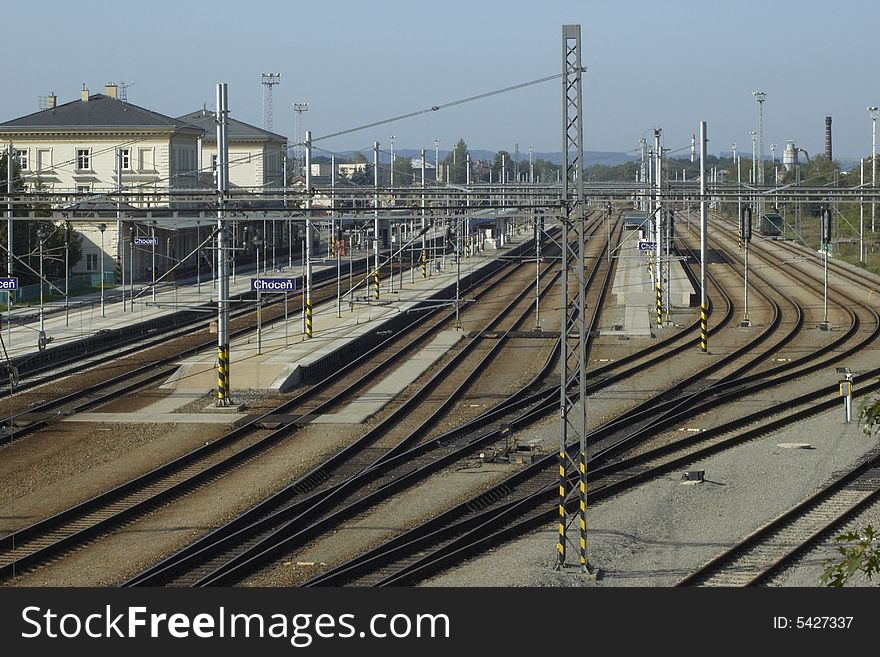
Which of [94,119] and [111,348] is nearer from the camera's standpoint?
[111,348]

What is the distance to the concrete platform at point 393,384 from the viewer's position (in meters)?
22.4

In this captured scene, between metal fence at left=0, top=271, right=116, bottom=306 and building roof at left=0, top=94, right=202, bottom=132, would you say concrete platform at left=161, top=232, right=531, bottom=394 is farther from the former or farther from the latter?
building roof at left=0, top=94, right=202, bottom=132

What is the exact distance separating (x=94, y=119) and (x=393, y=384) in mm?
33087

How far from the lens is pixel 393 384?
26.3 m

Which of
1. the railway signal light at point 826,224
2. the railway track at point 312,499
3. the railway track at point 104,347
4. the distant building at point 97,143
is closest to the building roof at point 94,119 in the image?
the distant building at point 97,143

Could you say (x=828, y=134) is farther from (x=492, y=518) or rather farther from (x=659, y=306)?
(x=492, y=518)

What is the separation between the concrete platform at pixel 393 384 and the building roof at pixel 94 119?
24486 millimetres

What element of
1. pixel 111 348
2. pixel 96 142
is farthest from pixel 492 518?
pixel 96 142

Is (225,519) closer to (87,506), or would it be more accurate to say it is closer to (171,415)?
(87,506)

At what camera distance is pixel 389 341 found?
3362 centimetres

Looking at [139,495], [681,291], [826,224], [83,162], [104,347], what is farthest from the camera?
[83,162]

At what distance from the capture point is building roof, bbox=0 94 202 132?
54312mm
